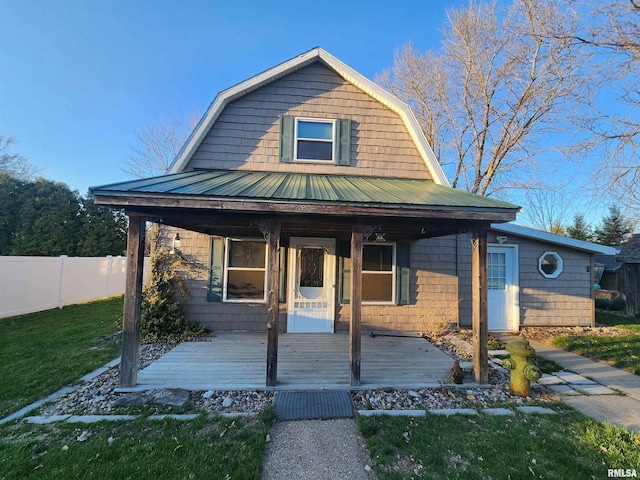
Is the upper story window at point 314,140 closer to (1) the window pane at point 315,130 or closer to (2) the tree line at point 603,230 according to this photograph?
(1) the window pane at point 315,130

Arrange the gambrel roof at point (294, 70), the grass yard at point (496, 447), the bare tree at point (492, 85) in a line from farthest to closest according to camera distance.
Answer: the bare tree at point (492, 85) → the gambrel roof at point (294, 70) → the grass yard at point (496, 447)

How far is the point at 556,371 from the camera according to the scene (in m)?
4.98

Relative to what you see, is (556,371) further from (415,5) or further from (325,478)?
(415,5)

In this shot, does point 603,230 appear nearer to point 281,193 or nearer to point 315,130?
point 315,130

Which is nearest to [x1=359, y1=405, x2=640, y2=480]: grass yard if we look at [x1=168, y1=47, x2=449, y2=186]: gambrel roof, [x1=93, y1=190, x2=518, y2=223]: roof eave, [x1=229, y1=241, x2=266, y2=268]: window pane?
[x1=93, y1=190, x2=518, y2=223]: roof eave

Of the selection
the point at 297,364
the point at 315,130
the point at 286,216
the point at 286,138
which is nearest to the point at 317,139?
the point at 315,130

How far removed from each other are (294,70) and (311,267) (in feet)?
15.1

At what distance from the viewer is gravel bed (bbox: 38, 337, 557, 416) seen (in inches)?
138

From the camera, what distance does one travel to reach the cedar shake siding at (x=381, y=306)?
22.5 feet

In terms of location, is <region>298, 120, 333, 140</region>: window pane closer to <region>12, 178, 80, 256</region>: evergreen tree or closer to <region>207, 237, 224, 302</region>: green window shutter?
<region>207, 237, 224, 302</region>: green window shutter

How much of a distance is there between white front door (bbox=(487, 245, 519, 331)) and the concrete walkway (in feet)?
5.64

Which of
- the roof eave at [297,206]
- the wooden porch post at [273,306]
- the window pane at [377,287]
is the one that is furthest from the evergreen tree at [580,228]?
the wooden porch post at [273,306]

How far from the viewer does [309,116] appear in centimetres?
686

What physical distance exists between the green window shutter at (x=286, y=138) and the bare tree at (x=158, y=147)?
471 inches
